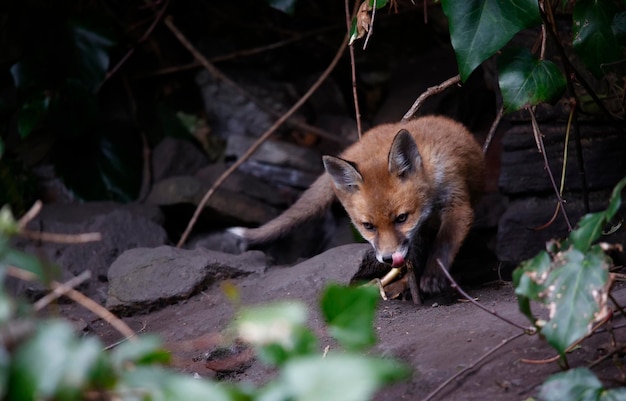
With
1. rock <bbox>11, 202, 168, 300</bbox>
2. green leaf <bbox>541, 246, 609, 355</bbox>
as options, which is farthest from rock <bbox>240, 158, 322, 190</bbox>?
green leaf <bbox>541, 246, 609, 355</bbox>

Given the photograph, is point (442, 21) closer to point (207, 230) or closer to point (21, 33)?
point (207, 230)

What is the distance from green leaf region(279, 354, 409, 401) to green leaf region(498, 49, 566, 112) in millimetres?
2488

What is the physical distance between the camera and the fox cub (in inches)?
Answer: 174

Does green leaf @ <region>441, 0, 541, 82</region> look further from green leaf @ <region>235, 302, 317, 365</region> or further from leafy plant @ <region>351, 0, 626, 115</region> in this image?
green leaf @ <region>235, 302, 317, 365</region>

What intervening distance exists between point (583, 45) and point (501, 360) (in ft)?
5.88

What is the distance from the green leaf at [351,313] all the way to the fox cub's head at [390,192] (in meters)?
2.47

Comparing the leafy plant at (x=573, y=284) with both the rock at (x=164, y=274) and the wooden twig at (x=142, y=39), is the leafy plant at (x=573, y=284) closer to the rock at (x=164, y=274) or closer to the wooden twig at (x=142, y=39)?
the rock at (x=164, y=274)

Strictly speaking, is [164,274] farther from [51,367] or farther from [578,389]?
[51,367]

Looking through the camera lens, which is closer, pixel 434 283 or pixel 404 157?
pixel 434 283

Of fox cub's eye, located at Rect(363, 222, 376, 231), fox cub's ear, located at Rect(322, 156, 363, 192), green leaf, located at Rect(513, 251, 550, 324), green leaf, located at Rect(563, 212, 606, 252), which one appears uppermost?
green leaf, located at Rect(563, 212, 606, 252)

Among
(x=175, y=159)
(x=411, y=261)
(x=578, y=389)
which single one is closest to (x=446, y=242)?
(x=411, y=261)

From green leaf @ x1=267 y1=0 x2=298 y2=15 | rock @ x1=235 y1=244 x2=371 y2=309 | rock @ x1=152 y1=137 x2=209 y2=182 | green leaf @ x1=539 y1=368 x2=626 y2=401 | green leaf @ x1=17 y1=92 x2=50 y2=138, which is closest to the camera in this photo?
green leaf @ x1=539 y1=368 x2=626 y2=401

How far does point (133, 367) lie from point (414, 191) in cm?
305

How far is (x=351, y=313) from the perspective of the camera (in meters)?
1.88
